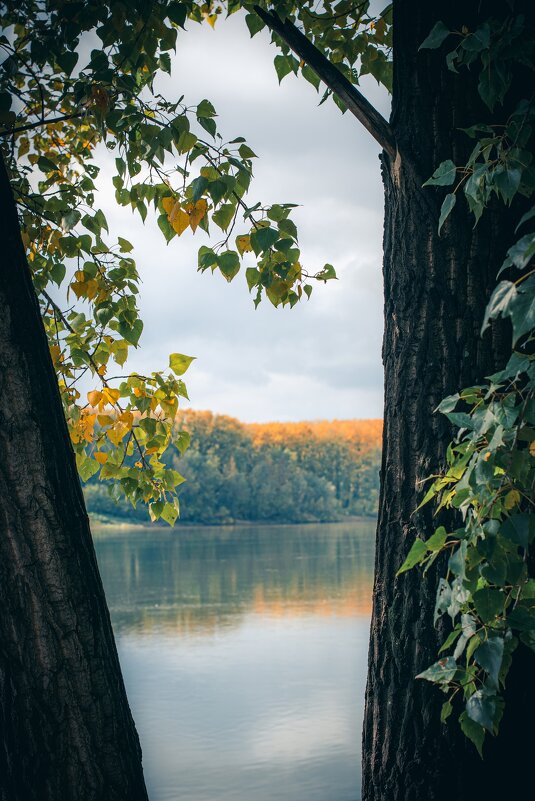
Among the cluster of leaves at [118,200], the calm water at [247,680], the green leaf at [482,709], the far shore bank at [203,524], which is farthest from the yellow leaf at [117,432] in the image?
the far shore bank at [203,524]

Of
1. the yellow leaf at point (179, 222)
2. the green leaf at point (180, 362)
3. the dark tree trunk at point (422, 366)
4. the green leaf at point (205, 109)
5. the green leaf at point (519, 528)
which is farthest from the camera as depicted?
the green leaf at point (180, 362)

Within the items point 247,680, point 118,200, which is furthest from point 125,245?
point 247,680

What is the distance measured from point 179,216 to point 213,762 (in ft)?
37.1

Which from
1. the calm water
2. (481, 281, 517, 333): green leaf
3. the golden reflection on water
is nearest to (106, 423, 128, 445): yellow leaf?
(481, 281, 517, 333): green leaf

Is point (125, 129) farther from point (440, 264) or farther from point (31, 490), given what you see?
point (31, 490)

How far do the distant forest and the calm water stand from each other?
5842 cm

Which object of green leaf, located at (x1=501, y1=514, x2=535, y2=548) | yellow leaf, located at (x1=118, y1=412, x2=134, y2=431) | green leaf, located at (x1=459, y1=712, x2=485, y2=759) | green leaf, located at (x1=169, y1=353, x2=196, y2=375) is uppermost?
green leaf, located at (x1=169, y1=353, x2=196, y2=375)

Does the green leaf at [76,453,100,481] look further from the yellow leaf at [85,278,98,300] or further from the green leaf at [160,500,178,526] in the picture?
the yellow leaf at [85,278,98,300]

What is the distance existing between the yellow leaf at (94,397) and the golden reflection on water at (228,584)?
18777 mm

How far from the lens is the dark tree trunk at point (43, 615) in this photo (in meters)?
2.21

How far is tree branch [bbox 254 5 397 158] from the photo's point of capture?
267 centimetres

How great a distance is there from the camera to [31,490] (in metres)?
2.25

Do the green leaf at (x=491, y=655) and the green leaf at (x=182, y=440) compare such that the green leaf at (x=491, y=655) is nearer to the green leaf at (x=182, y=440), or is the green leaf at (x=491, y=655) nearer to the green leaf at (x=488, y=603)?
the green leaf at (x=488, y=603)

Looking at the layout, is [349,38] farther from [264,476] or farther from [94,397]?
[264,476]
